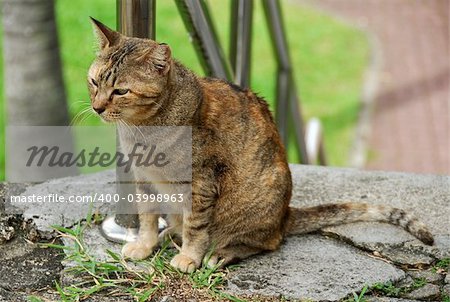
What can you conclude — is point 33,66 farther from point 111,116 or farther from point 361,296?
point 361,296

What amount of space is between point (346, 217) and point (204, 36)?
945mm

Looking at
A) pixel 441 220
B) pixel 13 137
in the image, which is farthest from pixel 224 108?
pixel 13 137

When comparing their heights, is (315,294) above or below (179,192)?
below

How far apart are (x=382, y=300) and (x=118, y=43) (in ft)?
4.04

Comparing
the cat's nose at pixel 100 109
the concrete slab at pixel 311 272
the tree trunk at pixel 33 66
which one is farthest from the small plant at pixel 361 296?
the tree trunk at pixel 33 66

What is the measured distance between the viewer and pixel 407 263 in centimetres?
307

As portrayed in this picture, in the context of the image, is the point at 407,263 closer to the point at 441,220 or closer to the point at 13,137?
the point at 441,220

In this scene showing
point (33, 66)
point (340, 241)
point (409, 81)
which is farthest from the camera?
point (409, 81)

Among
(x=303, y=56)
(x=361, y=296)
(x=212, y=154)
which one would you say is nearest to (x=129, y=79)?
(x=212, y=154)

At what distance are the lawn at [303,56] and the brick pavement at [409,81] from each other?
0.91 ft

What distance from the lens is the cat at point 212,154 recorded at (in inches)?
109

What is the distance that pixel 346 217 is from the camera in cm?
325

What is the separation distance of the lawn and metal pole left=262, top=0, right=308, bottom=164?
1503 mm

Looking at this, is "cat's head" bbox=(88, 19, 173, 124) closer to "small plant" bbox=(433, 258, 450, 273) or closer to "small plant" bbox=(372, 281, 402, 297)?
"small plant" bbox=(372, 281, 402, 297)
